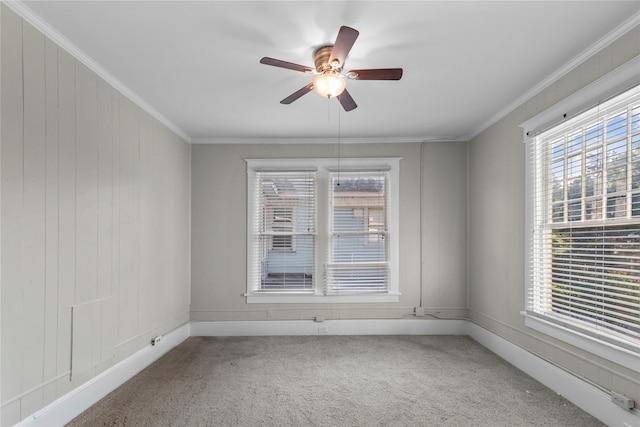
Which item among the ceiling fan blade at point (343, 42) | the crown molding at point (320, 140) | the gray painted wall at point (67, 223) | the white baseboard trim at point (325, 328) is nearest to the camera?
the ceiling fan blade at point (343, 42)

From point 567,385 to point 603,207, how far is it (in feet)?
4.68

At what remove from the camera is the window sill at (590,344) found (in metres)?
2.08

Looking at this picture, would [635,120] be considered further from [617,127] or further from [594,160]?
[594,160]

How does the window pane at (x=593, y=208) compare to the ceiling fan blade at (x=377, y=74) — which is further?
the window pane at (x=593, y=208)

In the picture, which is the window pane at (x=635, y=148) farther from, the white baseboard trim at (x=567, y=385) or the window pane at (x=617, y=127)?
the white baseboard trim at (x=567, y=385)

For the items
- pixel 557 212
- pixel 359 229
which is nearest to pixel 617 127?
pixel 557 212

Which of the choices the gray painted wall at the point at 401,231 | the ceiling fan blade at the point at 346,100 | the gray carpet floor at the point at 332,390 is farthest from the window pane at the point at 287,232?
the ceiling fan blade at the point at 346,100

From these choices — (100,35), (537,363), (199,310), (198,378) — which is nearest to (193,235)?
(199,310)

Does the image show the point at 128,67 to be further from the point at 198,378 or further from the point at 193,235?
the point at 198,378

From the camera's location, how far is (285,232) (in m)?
4.49

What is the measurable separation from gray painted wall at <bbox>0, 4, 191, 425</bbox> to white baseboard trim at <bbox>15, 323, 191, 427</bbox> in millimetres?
65

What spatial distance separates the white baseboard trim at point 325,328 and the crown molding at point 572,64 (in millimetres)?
2706

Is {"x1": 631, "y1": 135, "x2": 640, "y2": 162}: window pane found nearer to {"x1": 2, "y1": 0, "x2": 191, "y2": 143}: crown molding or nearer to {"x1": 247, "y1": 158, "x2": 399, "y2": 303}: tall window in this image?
{"x1": 247, "y1": 158, "x2": 399, "y2": 303}: tall window

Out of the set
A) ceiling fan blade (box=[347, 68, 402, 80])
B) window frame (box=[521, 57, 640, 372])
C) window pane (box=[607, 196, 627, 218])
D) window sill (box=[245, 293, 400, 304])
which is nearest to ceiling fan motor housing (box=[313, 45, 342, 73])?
ceiling fan blade (box=[347, 68, 402, 80])
